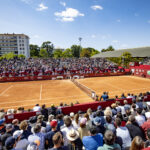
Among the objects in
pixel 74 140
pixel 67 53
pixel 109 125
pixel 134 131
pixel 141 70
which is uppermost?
pixel 67 53

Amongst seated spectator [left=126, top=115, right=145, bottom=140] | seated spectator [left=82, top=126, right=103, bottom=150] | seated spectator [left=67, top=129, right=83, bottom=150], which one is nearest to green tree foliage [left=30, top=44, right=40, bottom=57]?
seated spectator [left=126, top=115, right=145, bottom=140]

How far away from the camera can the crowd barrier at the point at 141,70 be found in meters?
30.9

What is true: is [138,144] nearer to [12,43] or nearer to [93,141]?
[93,141]

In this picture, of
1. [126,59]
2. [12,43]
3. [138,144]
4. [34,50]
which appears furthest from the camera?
[34,50]

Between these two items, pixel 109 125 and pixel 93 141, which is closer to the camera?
pixel 93 141

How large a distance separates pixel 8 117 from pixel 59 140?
7387mm

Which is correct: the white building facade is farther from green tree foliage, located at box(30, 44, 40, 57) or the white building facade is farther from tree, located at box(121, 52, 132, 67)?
tree, located at box(121, 52, 132, 67)

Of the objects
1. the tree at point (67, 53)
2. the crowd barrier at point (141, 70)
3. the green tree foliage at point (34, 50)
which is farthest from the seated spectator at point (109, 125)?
the green tree foliage at point (34, 50)

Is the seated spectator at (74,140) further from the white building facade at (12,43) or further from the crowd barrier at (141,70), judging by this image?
the white building facade at (12,43)

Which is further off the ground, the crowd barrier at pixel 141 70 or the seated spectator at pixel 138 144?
the crowd barrier at pixel 141 70

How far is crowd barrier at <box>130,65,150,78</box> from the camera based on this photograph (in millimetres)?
30902

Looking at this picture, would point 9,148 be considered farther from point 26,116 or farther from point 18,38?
point 18,38

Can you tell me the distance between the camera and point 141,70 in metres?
32.7

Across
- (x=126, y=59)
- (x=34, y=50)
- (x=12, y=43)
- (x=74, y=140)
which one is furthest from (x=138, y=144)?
(x=34, y=50)
